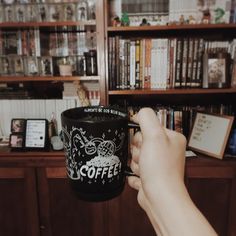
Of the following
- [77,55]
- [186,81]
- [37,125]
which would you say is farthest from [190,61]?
[37,125]

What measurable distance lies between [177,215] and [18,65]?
1.35 meters

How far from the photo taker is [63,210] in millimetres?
1396

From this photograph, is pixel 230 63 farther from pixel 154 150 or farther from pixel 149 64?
pixel 154 150

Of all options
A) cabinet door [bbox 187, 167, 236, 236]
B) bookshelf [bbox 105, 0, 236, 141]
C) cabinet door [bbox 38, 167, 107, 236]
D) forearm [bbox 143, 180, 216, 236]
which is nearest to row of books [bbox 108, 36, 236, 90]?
bookshelf [bbox 105, 0, 236, 141]

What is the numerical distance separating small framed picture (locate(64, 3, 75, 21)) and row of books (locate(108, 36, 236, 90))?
0.26m

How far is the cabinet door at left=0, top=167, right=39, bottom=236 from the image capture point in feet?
4.44

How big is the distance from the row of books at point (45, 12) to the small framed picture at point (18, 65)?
0.67 ft

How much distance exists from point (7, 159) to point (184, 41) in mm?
1097

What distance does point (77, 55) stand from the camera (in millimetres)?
1425

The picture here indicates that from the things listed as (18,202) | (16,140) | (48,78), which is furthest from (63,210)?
(48,78)

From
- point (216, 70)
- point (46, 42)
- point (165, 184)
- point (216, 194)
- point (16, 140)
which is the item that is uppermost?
point (46, 42)

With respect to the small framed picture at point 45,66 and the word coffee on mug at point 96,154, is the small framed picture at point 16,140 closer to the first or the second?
the small framed picture at point 45,66

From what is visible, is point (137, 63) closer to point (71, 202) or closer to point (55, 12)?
point (55, 12)

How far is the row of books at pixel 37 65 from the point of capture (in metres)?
1.43
